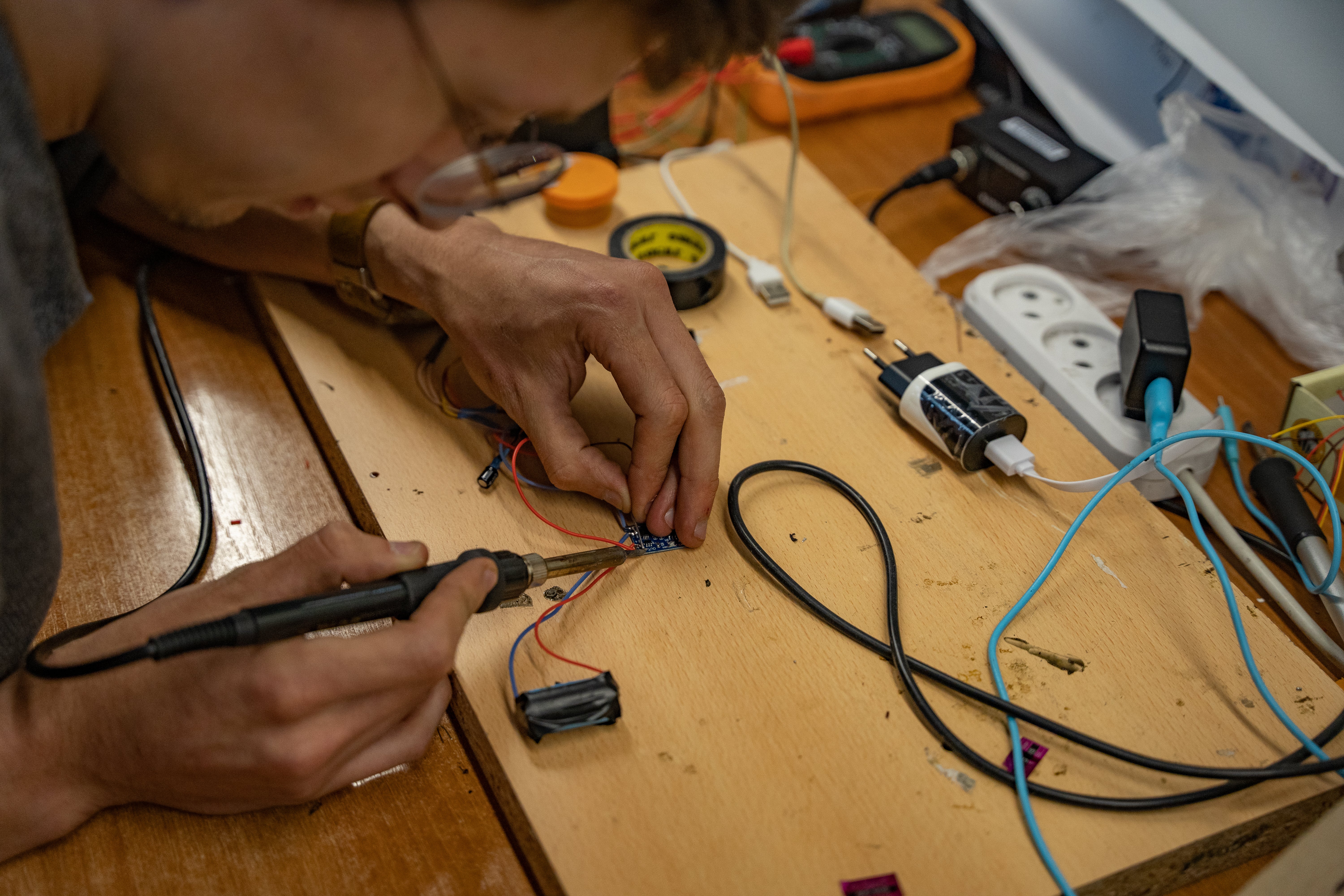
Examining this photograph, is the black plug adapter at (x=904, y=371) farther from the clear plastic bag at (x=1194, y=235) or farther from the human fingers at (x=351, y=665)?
the human fingers at (x=351, y=665)

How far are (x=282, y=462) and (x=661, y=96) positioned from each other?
0.44 meters

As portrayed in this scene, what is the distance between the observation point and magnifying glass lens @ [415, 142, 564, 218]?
608 mm

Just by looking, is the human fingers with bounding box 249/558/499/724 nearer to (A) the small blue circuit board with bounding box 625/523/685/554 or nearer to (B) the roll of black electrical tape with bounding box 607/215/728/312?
(A) the small blue circuit board with bounding box 625/523/685/554

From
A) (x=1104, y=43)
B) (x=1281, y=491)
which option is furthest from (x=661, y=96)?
(x=1104, y=43)

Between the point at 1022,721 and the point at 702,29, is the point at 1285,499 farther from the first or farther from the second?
the point at 702,29

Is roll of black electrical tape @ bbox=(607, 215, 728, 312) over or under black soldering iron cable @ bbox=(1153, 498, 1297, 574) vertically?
under

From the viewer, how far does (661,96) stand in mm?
619

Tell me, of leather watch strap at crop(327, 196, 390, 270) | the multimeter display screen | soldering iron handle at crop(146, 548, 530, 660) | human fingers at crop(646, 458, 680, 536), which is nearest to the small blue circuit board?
human fingers at crop(646, 458, 680, 536)

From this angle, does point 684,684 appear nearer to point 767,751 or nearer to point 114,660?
point 767,751

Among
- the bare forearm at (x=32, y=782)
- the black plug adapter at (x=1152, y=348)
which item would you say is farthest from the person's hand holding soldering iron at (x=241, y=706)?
the black plug adapter at (x=1152, y=348)

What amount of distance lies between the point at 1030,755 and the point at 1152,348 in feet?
1.28

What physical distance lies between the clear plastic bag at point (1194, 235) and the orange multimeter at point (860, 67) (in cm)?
31

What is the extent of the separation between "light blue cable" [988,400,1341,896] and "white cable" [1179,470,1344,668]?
3cm

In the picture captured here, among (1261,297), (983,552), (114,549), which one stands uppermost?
(1261,297)
